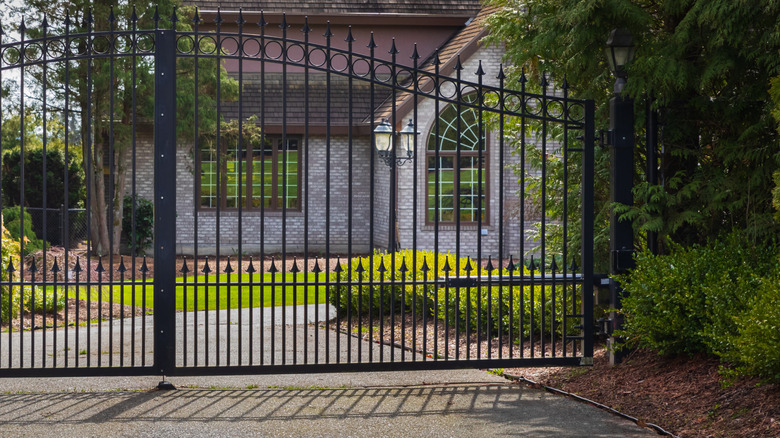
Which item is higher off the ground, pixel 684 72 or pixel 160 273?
pixel 684 72

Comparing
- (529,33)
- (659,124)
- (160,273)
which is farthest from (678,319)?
(160,273)

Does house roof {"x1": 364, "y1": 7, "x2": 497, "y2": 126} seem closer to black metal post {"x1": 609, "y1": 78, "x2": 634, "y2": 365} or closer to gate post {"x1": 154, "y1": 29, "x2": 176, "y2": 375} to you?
black metal post {"x1": 609, "y1": 78, "x2": 634, "y2": 365}

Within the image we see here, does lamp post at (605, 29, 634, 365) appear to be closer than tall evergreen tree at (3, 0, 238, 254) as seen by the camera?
Yes

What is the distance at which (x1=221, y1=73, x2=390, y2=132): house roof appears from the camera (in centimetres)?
2081

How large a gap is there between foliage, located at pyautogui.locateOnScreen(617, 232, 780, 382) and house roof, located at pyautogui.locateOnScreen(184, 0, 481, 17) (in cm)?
1753

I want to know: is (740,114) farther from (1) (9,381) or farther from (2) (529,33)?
(1) (9,381)

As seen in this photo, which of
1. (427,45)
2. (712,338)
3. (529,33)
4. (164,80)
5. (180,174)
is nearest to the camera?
(712,338)

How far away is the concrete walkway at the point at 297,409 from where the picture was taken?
17.4 feet

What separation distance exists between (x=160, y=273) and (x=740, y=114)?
15.1ft

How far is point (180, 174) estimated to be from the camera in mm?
21047

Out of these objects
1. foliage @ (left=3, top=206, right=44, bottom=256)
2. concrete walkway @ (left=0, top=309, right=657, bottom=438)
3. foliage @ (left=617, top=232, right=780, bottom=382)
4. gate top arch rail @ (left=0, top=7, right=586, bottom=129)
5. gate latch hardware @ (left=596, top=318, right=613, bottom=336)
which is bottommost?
concrete walkway @ (left=0, top=309, right=657, bottom=438)

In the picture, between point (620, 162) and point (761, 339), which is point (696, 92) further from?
point (761, 339)

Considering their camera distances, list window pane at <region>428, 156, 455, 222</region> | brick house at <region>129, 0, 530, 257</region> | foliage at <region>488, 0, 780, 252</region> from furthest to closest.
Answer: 1. window pane at <region>428, 156, 455, 222</region>
2. brick house at <region>129, 0, 530, 257</region>
3. foliage at <region>488, 0, 780, 252</region>

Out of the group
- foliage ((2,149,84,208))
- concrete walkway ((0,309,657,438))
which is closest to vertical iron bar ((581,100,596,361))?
concrete walkway ((0,309,657,438))
